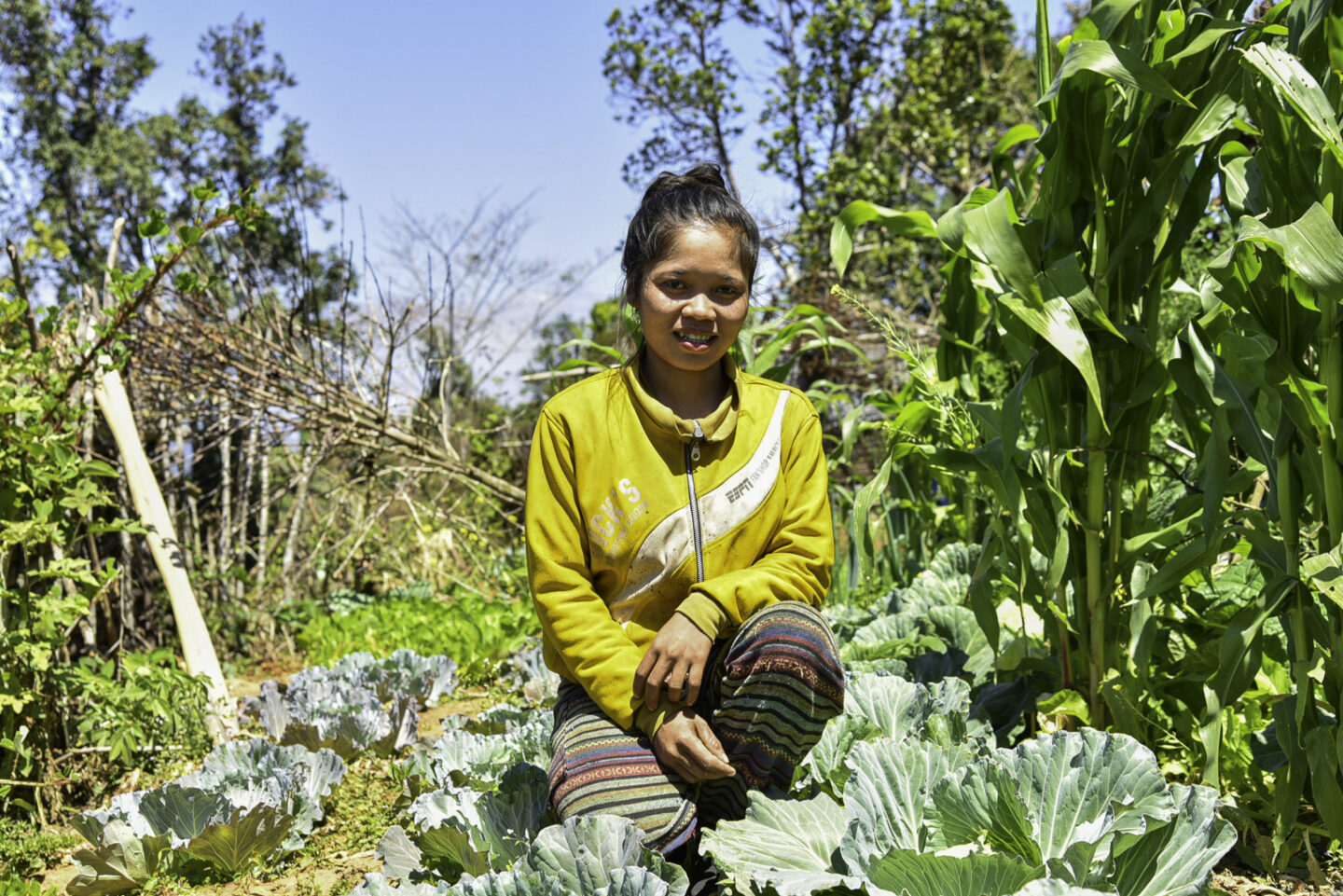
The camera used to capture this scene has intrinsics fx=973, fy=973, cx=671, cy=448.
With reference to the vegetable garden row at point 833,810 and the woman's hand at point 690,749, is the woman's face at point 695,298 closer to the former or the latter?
the woman's hand at point 690,749

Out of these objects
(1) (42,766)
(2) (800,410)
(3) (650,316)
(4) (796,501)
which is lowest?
(1) (42,766)

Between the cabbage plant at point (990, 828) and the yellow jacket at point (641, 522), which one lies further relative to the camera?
the yellow jacket at point (641, 522)

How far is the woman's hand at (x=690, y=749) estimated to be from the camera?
1.51 metres

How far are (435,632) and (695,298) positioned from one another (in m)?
3.04

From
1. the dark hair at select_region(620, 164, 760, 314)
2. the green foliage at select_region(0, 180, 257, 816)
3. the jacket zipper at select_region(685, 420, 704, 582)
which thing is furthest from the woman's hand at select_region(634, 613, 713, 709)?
the green foliage at select_region(0, 180, 257, 816)

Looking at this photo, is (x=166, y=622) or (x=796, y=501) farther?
(x=166, y=622)

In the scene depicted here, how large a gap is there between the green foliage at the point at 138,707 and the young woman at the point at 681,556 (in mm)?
1445

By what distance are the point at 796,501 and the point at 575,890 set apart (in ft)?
2.47

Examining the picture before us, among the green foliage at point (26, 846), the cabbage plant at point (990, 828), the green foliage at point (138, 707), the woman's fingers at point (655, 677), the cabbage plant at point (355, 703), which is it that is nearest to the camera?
the cabbage plant at point (990, 828)

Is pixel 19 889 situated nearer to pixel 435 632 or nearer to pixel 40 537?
pixel 40 537

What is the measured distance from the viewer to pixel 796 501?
176 centimetres

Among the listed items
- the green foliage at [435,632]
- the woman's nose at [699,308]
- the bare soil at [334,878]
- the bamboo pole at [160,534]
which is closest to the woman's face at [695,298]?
the woman's nose at [699,308]

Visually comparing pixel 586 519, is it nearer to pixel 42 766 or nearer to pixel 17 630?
pixel 17 630

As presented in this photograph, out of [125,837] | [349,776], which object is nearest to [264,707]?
[349,776]
